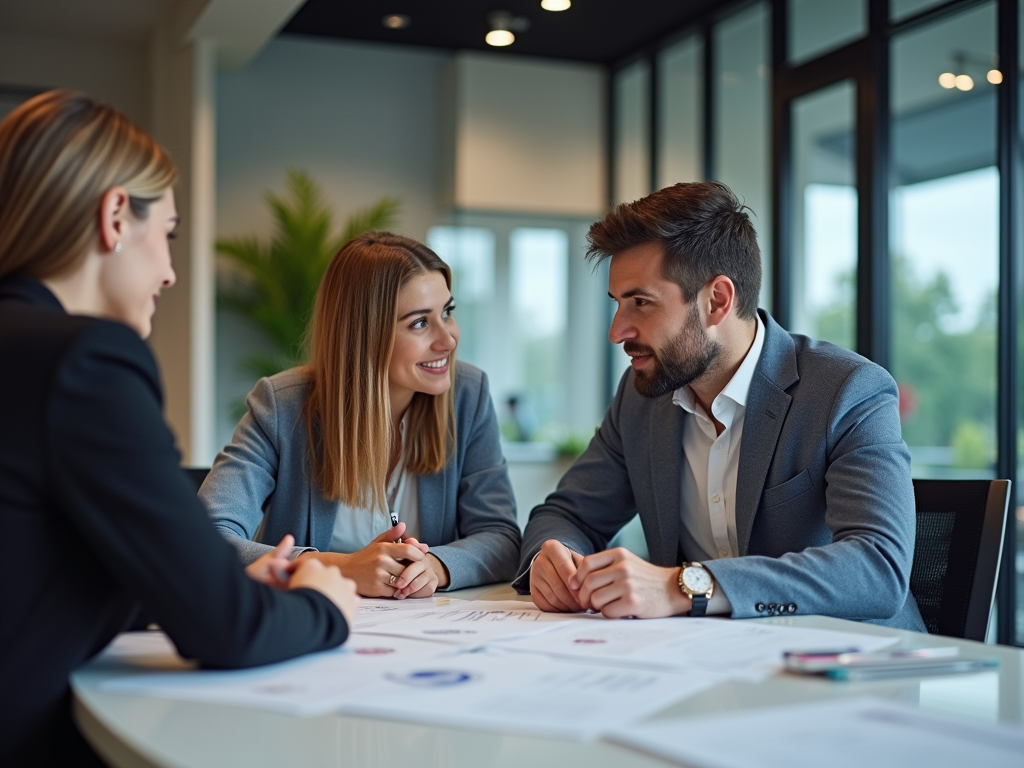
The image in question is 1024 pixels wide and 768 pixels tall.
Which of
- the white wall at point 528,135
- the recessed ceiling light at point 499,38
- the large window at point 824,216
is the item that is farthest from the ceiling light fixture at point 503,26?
the large window at point 824,216

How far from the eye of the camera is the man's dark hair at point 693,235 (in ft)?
6.98

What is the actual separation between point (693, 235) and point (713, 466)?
44cm

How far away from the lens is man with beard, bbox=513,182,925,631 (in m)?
1.70

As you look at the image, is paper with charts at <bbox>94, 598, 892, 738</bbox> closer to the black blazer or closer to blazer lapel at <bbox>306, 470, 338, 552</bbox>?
the black blazer

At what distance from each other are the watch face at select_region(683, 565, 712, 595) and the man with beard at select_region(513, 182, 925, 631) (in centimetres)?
7

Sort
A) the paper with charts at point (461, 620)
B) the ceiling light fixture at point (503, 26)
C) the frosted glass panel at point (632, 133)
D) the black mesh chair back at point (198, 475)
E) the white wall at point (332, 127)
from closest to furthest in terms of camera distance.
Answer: the paper with charts at point (461, 620)
the black mesh chair back at point (198, 475)
the ceiling light fixture at point (503, 26)
the white wall at point (332, 127)
the frosted glass panel at point (632, 133)

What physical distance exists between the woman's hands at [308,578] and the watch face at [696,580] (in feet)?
1.60

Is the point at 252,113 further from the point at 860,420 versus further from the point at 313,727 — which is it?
the point at 313,727

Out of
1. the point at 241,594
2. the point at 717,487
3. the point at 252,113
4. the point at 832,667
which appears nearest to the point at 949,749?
the point at 832,667

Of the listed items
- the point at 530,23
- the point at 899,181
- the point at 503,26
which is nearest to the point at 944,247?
the point at 899,181

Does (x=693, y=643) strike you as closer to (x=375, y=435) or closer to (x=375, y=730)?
(x=375, y=730)

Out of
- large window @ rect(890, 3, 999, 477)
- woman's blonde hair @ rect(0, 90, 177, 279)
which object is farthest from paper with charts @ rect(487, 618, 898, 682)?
large window @ rect(890, 3, 999, 477)

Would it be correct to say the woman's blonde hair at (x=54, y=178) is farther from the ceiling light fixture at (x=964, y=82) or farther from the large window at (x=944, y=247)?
the ceiling light fixture at (x=964, y=82)

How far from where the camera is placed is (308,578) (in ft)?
4.21
